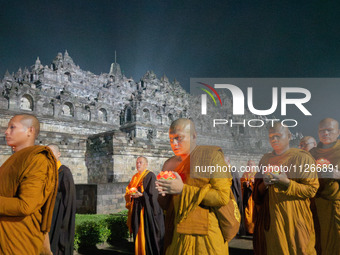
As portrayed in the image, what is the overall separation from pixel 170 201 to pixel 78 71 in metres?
38.1

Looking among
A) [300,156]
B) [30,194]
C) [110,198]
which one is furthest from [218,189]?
[110,198]

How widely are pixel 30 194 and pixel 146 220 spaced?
3.52 m

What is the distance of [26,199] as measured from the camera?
2496 millimetres

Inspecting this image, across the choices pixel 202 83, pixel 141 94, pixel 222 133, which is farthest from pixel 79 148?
pixel 222 133

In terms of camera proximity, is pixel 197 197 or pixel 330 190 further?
pixel 330 190

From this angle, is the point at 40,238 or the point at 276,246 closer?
the point at 40,238

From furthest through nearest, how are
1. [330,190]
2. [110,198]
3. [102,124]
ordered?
[102,124] → [110,198] → [330,190]

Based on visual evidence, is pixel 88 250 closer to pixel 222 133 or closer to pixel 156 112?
pixel 156 112

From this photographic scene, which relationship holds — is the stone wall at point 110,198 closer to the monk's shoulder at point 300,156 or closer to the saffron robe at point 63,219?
the saffron robe at point 63,219

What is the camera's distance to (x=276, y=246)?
3551 mm

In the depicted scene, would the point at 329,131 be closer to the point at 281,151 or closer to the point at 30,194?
the point at 281,151

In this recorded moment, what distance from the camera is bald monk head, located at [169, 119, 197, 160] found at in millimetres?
3000

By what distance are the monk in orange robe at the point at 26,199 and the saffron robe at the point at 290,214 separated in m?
2.79

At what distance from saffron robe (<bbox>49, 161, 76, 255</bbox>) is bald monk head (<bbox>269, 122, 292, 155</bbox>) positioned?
333 cm
